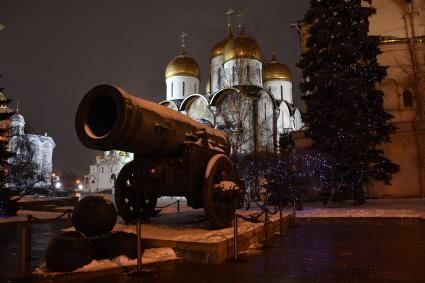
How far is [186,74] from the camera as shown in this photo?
43.6 metres

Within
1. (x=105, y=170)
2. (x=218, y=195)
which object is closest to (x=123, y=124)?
(x=218, y=195)

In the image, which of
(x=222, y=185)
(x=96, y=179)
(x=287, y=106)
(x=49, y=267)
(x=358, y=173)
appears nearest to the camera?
(x=49, y=267)

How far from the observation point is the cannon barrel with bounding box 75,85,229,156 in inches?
216

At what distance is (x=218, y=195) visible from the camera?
6.95m

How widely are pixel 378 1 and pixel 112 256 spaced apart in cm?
3117

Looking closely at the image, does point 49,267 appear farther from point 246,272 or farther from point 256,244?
point 256,244

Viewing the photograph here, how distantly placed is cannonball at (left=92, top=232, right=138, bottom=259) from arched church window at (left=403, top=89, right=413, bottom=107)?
24.9 metres

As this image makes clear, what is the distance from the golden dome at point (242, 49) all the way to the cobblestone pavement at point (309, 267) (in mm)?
31428

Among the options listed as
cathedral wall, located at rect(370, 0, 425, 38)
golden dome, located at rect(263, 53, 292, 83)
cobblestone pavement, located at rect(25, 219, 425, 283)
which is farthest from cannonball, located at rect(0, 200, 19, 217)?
golden dome, located at rect(263, 53, 292, 83)

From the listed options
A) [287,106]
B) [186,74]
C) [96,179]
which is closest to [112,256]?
[287,106]

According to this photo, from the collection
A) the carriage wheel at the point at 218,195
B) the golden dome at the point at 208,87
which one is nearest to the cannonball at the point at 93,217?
the carriage wheel at the point at 218,195

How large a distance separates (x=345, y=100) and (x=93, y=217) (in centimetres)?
1563

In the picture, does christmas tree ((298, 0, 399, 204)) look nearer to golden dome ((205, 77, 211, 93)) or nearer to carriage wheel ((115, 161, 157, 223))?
carriage wheel ((115, 161, 157, 223))

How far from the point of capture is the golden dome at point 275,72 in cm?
4347
